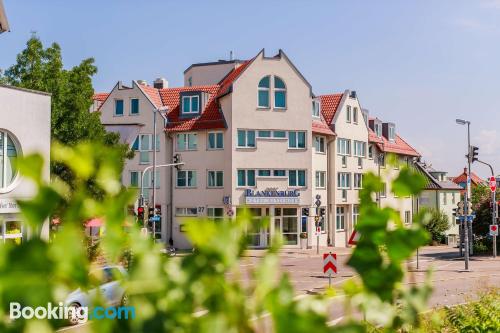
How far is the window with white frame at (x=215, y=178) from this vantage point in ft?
161

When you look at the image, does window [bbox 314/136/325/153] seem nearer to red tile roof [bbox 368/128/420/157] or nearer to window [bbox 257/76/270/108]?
window [bbox 257/76/270/108]

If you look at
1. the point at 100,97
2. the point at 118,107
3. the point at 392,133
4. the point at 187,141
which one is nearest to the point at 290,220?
the point at 187,141

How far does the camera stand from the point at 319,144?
52219 millimetres

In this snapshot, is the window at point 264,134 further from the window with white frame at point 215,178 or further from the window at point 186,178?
the window at point 186,178

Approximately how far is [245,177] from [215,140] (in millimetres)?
3526

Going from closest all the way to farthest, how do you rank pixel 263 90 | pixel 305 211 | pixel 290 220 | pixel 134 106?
1. pixel 305 211
2. pixel 263 90
3. pixel 290 220
4. pixel 134 106

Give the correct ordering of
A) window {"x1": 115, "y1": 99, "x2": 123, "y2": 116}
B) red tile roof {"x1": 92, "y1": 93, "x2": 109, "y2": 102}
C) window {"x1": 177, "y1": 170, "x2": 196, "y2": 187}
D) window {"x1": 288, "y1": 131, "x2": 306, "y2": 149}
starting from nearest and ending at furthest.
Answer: window {"x1": 288, "y1": 131, "x2": 306, "y2": 149} < window {"x1": 177, "y1": 170, "x2": 196, "y2": 187} < window {"x1": 115, "y1": 99, "x2": 123, "y2": 116} < red tile roof {"x1": 92, "y1": 93, "x2": 109, "y2": 102}

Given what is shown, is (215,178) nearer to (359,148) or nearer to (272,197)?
(272,197)

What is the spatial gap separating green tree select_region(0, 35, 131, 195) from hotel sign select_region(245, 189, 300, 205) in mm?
13492

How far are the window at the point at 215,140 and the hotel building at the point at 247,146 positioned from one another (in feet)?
0.23

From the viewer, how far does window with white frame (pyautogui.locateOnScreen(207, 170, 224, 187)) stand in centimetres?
4909

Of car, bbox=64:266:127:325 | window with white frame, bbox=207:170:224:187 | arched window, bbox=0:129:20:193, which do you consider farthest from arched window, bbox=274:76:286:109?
car, bbox=64:266:127:325

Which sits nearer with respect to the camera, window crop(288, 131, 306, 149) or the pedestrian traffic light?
the pedestrian traffic light

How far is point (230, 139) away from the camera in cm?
4809
